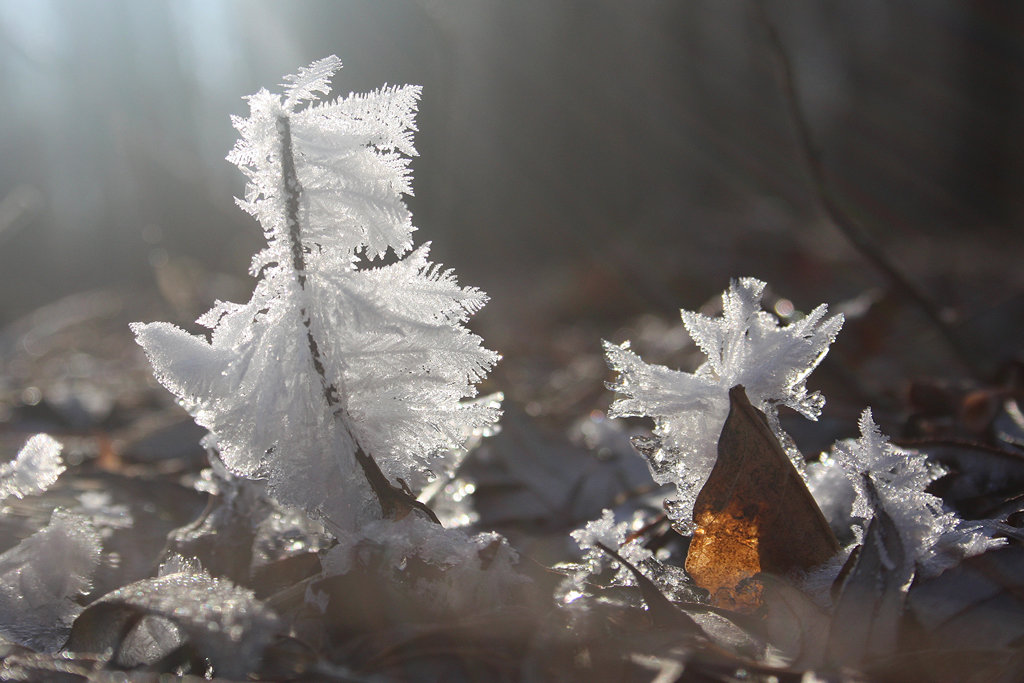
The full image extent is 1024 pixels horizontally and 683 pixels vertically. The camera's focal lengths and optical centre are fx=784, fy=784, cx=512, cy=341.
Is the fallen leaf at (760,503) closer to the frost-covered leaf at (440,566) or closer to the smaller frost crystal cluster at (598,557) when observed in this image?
the smaller frost crystal cluster at (598,557)

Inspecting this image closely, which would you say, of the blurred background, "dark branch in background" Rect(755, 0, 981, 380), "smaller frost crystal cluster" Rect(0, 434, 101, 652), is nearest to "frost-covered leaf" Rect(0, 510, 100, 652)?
"smaller frost crystal cluster" Rect(0, 434, 101, 652)

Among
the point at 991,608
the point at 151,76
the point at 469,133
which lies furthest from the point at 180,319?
the point at 151,76

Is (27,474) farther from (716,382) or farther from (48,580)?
(716,382)

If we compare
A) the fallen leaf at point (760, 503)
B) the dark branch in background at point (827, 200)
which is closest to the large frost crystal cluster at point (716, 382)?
the fallen leaf at point (760, 503)

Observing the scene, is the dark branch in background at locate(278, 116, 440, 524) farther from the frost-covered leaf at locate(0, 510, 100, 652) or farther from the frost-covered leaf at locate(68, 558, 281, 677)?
the frost-covered leaf at locate(0, 510, 100, 652)

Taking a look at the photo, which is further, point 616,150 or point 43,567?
point 616,150

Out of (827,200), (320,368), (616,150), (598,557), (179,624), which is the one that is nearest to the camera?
(179,624)

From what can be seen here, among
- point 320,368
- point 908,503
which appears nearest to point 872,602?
point 908,503

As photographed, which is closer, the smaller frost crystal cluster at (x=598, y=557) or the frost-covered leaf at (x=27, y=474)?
the smaller frost crystal cluster at (x=598, y=557)
